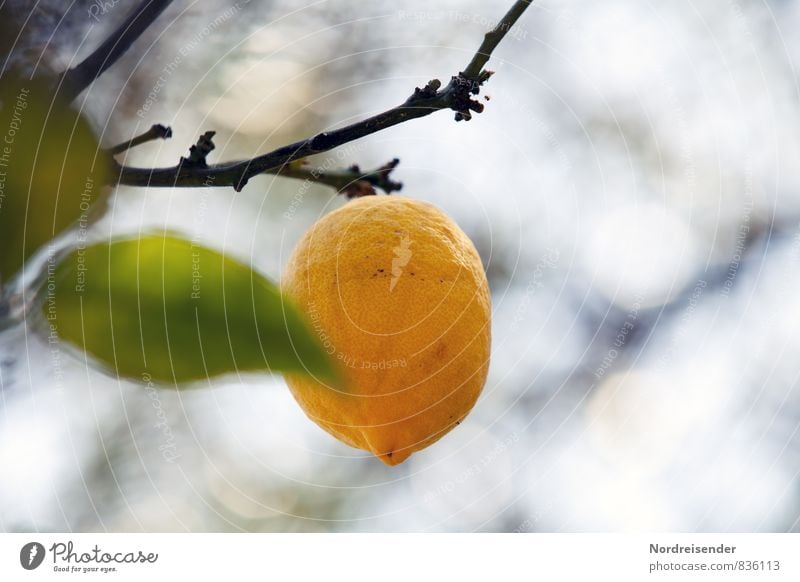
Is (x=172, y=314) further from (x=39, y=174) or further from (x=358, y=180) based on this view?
(x=358, y=180)

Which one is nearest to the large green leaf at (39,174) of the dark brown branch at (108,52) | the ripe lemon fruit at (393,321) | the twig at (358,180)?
the dark brown branch at (108,52)

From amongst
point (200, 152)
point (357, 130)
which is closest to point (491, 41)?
point (357, 130)

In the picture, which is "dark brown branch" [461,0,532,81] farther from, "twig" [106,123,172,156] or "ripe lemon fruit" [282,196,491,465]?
"twig" [106,123,172,156]

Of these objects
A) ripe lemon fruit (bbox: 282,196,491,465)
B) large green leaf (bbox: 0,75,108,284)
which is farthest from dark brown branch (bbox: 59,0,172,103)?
ripe lemon fruit (bbox: 282,196,491,465)

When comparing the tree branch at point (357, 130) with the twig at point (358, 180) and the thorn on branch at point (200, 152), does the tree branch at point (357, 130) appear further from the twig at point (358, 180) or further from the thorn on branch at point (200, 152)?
the twig at point (358, 180)

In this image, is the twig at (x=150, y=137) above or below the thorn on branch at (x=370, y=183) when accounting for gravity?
below

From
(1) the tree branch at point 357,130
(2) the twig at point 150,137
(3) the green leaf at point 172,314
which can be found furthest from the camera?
(2) the twig at point 150,137

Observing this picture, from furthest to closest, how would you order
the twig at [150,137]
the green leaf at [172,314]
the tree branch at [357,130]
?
the twig at [150,137] → the tree branch at [357,130] → the green leaf at [172,314]
